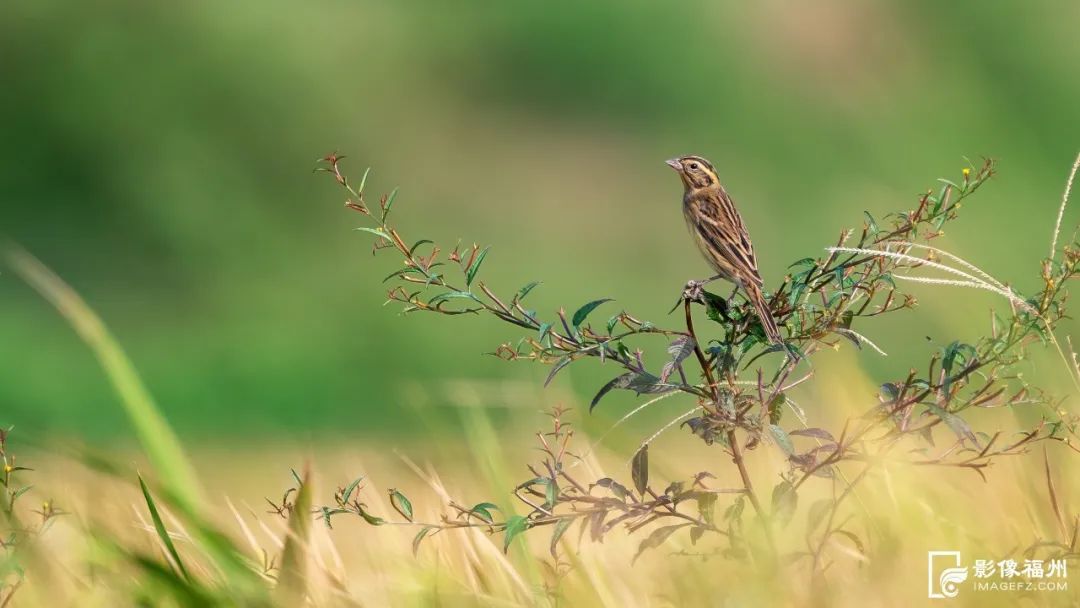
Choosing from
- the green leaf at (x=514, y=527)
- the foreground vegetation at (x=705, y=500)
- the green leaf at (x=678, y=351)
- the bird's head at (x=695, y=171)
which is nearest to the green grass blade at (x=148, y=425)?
the foreground vegetation at (x=705, y=500)

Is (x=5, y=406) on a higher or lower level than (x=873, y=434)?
higher

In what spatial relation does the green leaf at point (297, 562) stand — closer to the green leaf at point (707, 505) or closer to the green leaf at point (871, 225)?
the green leaf at point (707, 505)

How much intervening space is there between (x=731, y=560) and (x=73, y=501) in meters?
1.40

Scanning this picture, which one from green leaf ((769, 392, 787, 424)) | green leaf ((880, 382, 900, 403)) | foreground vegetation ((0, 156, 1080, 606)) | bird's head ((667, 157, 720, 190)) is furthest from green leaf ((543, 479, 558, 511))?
bird's head ((667, 157, 720, 190))

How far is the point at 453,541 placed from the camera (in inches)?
119

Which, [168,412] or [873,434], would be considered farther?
[168,412]

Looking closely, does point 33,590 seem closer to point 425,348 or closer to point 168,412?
point 168,412

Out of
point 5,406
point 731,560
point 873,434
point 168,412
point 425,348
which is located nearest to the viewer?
point 731,560

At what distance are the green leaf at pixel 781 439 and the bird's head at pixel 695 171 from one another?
187cm

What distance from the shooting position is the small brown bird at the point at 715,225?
3.55 meters

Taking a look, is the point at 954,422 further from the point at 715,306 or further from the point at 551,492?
the point at 551,492

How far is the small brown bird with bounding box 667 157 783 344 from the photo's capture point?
355 cm

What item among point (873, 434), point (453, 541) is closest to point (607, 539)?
point (453, 541)

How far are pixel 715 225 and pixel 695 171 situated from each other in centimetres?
49
